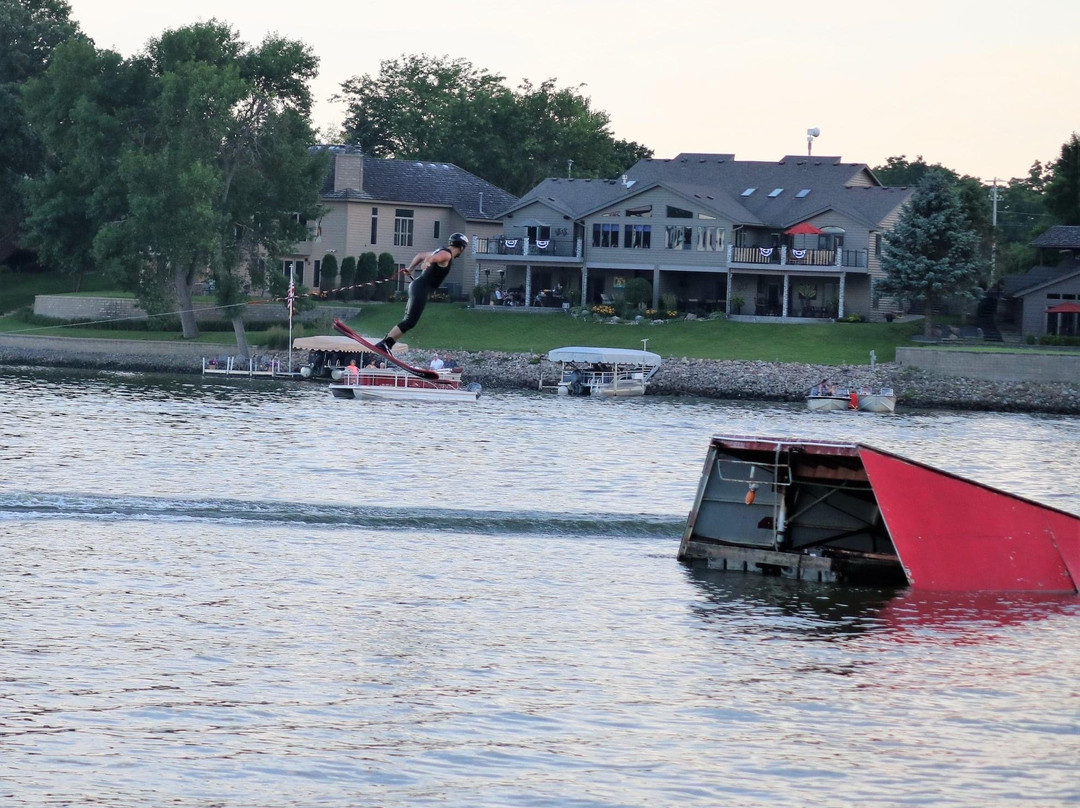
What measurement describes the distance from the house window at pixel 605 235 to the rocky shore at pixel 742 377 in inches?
598

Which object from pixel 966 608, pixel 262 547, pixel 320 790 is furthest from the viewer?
pixel 262 547

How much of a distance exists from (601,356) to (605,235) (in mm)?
22286

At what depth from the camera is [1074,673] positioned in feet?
70.1

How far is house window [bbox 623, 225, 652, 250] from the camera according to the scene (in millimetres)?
92500

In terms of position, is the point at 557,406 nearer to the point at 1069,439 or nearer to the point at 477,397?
the point at 477,397

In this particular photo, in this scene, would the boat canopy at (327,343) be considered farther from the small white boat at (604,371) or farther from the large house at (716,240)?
the large house at (716,240)

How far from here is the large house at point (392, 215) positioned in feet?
334

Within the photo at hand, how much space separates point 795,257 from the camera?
3477 inches

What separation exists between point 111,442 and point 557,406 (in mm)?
25309

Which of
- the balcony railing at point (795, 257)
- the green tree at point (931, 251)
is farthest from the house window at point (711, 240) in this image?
the green tree at point (931, 251)

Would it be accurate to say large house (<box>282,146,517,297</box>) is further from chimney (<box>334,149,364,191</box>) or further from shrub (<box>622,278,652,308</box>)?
shrub (<box>622,278,652,308</box>)

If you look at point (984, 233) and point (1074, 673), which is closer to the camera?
point (1074, 673)

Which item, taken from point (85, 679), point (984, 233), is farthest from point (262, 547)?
point (984, 233)

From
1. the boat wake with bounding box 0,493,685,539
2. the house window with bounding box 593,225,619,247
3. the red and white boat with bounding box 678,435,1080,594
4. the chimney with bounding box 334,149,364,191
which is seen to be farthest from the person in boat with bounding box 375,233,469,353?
the chimney with bounding box 334,149,364,191
